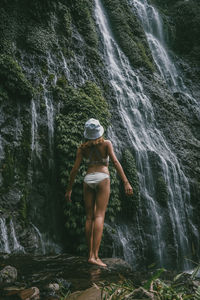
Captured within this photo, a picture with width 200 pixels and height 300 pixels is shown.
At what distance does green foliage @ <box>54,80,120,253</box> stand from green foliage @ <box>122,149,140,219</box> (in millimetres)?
868

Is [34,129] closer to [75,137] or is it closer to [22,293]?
[75,137]

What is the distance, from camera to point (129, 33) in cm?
1692

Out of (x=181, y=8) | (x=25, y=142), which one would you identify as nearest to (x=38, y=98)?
(x=25, y=142)

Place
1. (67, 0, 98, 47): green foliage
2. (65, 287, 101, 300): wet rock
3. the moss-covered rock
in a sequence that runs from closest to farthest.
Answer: (65, 287, 101, 300): wet rock → (67, 0, 98, 47): green foliage → the moss-covered rock

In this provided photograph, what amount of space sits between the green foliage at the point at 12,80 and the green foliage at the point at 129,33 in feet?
30.2

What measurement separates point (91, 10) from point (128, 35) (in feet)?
8.97

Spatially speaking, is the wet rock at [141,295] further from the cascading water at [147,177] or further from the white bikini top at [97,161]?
the cascading water at [147,177]

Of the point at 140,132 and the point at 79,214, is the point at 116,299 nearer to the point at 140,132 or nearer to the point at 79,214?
the point at 79,214

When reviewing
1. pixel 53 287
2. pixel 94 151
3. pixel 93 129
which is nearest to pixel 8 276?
pixel 53 287

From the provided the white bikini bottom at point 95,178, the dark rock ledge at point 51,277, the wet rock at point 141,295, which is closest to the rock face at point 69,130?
the dark rock ledge at point 51,277

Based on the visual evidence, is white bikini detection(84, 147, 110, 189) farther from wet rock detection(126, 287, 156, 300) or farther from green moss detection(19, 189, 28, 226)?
green moss detection(19, 189, 28, 226)

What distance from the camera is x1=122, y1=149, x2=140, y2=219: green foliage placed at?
31.4 ft

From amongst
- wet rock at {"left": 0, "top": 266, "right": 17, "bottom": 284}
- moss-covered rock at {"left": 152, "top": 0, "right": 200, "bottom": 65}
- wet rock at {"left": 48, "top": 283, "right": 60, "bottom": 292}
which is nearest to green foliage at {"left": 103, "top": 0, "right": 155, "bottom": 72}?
moss-covered rock at {"left": 152, "top": 0, "right": 200, "bottom": 65}

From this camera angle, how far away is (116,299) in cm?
166
